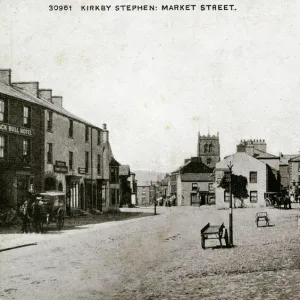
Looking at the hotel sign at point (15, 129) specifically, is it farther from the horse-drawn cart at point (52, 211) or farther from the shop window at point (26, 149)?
the horse-drawn cart at point (52, 211)

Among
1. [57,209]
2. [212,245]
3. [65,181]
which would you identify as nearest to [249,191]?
[65,181]

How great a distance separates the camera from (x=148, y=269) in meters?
8.16

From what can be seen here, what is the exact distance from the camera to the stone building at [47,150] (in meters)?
17.9

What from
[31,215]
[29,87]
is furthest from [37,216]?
[29,87]

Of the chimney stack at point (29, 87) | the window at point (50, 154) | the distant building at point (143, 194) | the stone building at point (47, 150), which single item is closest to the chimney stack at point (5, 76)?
the stone building at point (47, 150)

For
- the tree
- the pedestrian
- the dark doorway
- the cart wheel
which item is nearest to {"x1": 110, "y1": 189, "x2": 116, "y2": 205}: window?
the tree

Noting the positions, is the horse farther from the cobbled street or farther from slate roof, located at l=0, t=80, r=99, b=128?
slate roof, located at l=0, t=80, r=99, b=128

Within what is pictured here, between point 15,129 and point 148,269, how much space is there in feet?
38.0

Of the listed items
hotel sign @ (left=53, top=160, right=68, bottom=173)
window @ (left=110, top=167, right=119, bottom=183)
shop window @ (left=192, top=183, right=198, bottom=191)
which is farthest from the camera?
shop window @ (left=192, top=183, right=198, bottom=191)

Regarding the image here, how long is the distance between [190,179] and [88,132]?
94.9 feet

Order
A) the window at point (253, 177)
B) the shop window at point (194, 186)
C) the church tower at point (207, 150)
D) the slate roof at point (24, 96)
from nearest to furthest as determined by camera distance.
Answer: the slate roof at point (24, 96), the window at point (253, 177), the shop window at point (194, 186), the church tower at point (207, 150)

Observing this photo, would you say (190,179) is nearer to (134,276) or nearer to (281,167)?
(281,167)

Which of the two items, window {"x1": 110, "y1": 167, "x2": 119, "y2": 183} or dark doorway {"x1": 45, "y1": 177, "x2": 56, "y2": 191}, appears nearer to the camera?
dark doorway {"x1": 45, "y1": 177, "x2": 56, "y2": 191}

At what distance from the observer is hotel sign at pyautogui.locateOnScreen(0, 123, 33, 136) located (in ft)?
57.2
